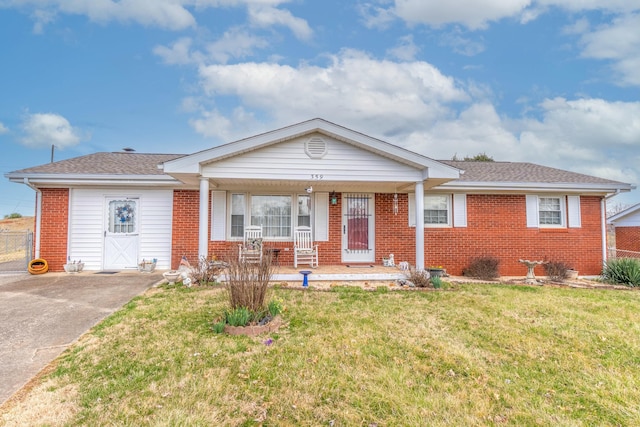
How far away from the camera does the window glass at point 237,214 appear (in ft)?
31.1

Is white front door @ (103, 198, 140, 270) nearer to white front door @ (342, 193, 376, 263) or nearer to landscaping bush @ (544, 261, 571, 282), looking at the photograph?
white front door @ (342, 193, 376, 263)

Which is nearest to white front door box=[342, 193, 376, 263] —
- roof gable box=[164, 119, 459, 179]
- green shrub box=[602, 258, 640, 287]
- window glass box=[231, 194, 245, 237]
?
roof gable box=[164, 119, 459, 179]

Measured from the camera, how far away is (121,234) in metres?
8.98

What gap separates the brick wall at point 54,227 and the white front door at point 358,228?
8.18 meters

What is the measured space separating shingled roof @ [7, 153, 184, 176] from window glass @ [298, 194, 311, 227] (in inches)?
164

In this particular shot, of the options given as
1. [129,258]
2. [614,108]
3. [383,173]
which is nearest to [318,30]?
[383,173]

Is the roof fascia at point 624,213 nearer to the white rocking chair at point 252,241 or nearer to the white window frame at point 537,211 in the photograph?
the white window frame at point 537,211

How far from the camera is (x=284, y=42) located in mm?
12227

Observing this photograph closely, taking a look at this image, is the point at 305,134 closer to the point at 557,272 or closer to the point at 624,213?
the point at 557,272

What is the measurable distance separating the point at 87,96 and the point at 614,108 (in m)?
27.9

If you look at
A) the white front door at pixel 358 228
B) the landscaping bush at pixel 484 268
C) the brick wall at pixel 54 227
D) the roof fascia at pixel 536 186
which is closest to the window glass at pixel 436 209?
the roof fascia at pixel 536 186

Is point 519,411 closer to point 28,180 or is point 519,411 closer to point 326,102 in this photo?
point 28,180

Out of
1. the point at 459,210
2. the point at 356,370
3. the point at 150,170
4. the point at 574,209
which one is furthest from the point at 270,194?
the point at 574,209

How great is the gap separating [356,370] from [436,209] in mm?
7762
